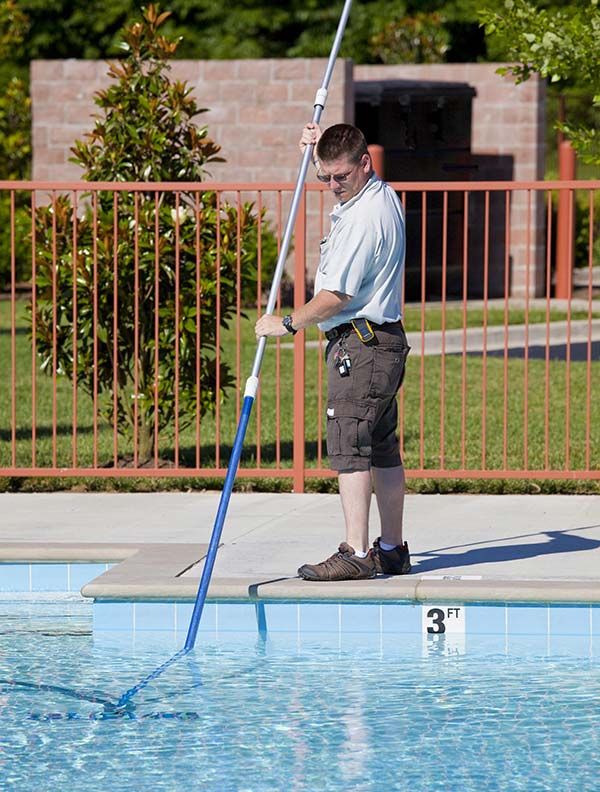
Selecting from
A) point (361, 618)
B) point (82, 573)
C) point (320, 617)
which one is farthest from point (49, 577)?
point (361, 618)

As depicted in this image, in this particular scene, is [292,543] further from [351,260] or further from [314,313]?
[351,260]

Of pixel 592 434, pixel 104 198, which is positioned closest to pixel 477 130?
pixel 592 434

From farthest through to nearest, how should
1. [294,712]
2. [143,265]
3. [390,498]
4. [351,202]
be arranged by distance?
[143,265] → [390,498] → [351,202] → [294,712]

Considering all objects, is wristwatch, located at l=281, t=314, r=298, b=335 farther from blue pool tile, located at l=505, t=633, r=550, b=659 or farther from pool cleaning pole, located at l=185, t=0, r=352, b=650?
blue pool tile, located at l=505, t=633, r=550, b=659

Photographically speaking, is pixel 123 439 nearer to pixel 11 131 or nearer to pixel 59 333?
pixel 59 333

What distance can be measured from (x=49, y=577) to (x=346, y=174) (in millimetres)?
2299

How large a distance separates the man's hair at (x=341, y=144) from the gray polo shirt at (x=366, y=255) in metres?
0.16

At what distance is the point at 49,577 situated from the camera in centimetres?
749

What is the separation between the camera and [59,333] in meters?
9.98

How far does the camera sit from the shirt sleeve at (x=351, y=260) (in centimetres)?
652

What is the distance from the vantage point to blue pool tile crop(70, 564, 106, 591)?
7457 millimetres

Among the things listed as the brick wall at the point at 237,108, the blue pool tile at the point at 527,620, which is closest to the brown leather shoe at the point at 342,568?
the blue pool tile at the point at 527,620

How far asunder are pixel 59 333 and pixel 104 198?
2.83 feet

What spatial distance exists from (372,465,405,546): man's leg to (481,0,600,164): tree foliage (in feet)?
12.7
